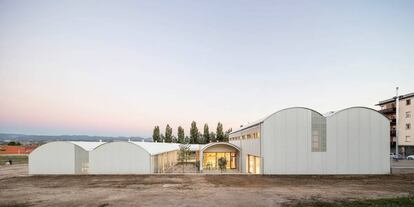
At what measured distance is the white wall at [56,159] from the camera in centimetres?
3069

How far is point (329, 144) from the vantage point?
29.4m

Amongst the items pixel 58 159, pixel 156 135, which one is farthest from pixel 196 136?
pixel 58 159

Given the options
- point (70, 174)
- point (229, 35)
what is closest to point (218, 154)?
point (229, 35)

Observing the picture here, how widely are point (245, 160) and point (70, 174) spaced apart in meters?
20.5

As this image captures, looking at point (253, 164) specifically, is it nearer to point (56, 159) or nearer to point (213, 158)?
point (213, 158)

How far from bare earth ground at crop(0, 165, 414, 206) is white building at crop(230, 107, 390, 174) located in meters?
2.09

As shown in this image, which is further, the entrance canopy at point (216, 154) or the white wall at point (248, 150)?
the entrance canopy at point (216, 154)

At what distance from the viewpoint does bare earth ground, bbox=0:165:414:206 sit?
652 inches

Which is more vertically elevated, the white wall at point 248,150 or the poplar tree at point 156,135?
the white wall at point 248,150

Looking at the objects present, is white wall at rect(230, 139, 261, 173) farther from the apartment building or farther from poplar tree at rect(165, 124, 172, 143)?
poplar tree at rect(165, 124, 172, 143)

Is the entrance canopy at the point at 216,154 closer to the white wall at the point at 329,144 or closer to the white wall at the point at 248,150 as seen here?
the white wall at the point at 248,150

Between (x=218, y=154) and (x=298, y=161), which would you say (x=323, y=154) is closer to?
(x=298, y=161)

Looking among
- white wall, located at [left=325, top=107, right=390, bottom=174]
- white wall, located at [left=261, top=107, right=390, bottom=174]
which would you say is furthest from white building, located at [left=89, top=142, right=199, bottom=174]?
white wall, located at [left=325, top=107, right=390, bottom=174]

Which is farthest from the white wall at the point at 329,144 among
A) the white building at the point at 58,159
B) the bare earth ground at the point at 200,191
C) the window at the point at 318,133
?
the white building at the point at 58,159
